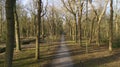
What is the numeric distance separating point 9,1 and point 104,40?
1421 inches

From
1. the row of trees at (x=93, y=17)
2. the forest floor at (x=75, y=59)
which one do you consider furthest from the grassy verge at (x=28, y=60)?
the row of trees at (x=93, y=17)

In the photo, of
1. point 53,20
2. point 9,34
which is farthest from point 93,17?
point 9,34

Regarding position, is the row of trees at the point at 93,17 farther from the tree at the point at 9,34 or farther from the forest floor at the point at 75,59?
the tree at the point at 9,34

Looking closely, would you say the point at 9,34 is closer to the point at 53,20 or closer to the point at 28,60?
the point at 28,60

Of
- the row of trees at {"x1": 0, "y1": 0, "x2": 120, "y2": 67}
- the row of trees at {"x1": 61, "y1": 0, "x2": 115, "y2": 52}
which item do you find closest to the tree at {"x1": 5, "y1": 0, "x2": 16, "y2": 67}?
the row of trees at {"x1": 0, "y1": 0, "x2": 120, "y2": 67}

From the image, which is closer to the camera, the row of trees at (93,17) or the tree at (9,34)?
the tree at (9,34)

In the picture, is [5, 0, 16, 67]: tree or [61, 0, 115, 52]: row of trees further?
[61, 0, 115, 52]: row of trees

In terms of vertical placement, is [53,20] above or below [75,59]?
above

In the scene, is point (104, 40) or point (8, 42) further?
point (104, 40)

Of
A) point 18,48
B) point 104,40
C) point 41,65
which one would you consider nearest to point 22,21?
point 104,40

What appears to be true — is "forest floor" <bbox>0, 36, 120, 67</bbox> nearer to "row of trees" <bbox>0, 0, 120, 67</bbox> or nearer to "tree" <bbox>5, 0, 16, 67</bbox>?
"row of trees" <bbox>0, 0, 120, 67</bbox>

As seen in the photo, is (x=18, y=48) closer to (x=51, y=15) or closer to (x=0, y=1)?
(x=0, y=1)

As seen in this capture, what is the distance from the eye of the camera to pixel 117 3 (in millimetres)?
60062

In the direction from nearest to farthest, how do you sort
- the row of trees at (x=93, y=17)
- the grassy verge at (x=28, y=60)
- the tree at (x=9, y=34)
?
the tree at (x=9, y=34) < the grassy verge at (x=28, y=60) < the row of trees at (x=93, y=17)
